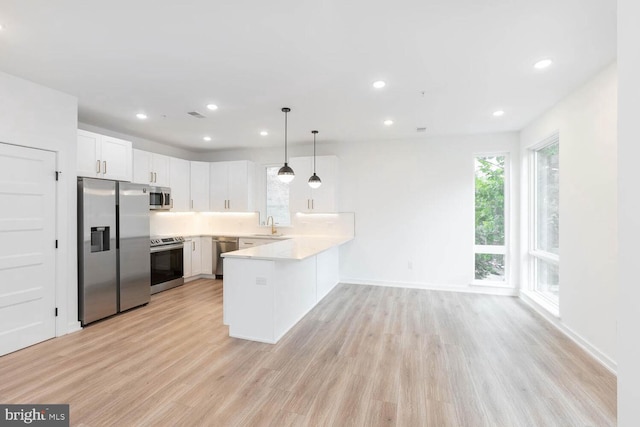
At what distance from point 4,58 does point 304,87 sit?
273 centimetres

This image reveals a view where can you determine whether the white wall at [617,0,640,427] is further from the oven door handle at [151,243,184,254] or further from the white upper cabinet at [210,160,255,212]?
the white upper cabinet at [210,160,255,212]

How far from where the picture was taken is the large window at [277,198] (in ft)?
20.7

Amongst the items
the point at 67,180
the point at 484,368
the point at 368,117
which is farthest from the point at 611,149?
the point at 67,180

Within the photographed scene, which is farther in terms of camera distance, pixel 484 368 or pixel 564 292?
pixel 564 292

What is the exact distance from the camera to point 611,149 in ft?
8.98

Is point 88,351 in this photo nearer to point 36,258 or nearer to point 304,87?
point 36,258

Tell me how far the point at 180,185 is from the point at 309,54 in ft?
14.2

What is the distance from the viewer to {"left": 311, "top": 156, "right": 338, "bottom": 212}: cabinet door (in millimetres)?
5645

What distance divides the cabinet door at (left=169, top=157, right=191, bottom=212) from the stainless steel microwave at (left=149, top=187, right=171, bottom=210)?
0.63 ft

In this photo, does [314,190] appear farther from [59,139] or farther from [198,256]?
[59,139]

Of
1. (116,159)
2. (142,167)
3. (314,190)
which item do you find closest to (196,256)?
(142,167)

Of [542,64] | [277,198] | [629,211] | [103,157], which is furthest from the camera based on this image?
[277,198]

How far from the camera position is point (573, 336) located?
3279mm

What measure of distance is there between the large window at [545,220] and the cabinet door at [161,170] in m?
6.20
